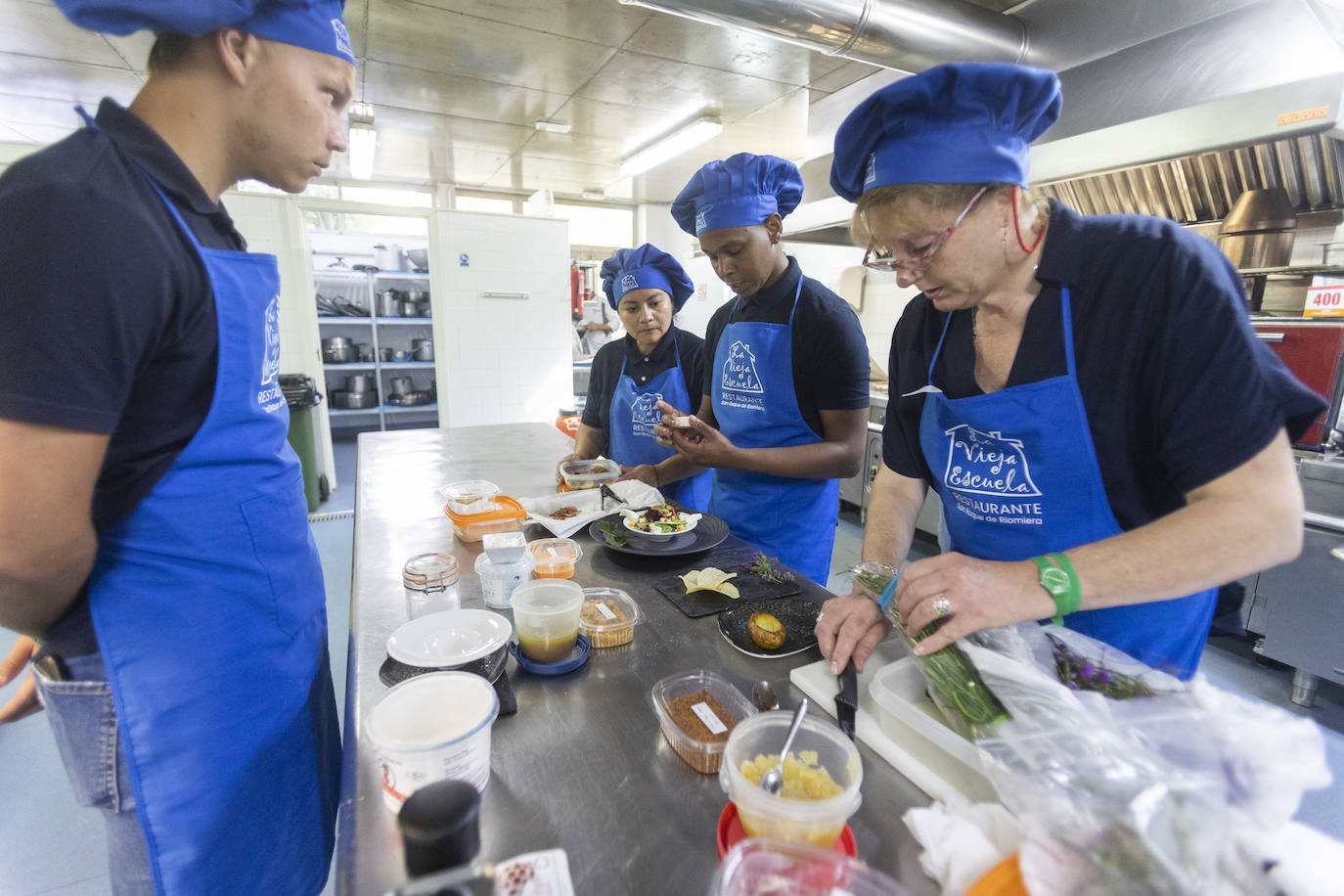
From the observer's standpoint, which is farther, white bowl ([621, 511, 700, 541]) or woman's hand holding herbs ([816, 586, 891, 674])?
white bowl ([621, 511, 700, 541])

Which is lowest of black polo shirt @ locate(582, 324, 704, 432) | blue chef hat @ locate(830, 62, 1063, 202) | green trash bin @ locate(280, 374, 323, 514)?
green trash bin @ locate(280, 374, 323, 514)

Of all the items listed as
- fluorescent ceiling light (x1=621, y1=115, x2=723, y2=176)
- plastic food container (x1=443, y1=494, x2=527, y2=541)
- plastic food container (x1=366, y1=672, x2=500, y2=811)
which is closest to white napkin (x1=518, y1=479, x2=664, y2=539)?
plastic food container (x1=443, y1=494, x2=527, y2=541)

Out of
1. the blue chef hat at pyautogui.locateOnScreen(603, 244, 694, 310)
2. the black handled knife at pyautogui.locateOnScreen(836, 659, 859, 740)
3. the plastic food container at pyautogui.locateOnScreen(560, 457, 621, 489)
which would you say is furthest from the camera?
the blue chef hat at pyautogui.locateOnScreen(603, 244, 694, 310)

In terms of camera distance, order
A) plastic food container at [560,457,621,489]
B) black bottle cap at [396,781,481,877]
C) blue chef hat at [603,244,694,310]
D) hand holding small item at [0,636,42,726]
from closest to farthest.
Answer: black bottle cap at [396,781,481,877] < hand holding small item at [0,636,42,726] < plastic food container at [560,457,621,489] < blue chef hat at [603,244,694,310]

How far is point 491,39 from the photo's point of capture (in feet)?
14.5

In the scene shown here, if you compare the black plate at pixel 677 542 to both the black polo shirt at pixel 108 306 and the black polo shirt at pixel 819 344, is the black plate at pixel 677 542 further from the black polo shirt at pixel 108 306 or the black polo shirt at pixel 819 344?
the black polo shirt at pixel 108 306

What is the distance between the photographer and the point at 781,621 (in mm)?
1230

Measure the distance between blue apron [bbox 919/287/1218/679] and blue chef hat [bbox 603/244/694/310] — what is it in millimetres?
1561

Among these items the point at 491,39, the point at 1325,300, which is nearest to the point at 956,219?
the point at 1325,300

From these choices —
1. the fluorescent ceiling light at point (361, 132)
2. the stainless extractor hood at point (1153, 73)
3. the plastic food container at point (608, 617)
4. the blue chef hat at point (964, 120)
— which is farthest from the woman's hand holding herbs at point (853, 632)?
the fluorescent ceiling light at point (361, 132)

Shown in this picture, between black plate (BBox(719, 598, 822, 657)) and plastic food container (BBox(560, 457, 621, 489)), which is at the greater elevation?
plastic food container (BBox(560, 457, 621, 489))

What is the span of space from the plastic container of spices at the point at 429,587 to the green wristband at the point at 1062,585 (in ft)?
3.69

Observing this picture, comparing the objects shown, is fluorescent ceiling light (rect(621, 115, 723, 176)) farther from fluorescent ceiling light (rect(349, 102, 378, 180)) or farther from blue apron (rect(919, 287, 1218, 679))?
blue apron (rect(919, 287, 1218, 679))

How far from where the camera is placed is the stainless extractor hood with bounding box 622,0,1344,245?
2.07 m
